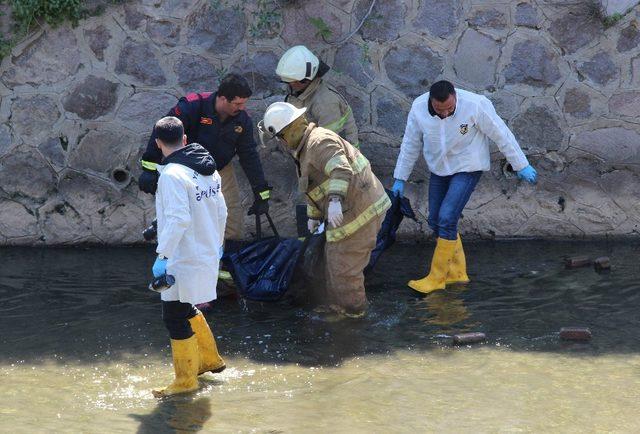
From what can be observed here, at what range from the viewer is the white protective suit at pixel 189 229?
5.78m

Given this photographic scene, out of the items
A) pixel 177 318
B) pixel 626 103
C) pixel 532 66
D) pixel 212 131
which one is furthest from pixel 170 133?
pixel 626 103

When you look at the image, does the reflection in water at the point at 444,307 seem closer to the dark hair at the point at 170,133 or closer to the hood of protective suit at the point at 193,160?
the hood of protective suit at the point at 193,160

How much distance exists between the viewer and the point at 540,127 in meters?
8.95

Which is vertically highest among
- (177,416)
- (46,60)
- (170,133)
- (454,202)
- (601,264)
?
(46,60)

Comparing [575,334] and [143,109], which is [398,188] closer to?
[575,334]

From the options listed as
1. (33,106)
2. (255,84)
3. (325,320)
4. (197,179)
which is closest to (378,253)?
(325,320)

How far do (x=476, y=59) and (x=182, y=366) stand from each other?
4073mm

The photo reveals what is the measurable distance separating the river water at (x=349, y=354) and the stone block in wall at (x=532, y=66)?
1.39 metres

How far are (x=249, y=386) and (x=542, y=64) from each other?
162 inches

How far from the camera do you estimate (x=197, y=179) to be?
19.6 ft

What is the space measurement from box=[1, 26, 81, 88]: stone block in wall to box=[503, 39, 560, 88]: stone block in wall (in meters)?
3.53

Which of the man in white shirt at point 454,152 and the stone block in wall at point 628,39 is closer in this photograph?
the man in white shirt at point 454,152

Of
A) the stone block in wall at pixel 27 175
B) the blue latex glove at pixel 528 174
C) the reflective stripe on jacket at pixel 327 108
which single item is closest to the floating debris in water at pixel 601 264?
the blue latex glove at pixel 528 174

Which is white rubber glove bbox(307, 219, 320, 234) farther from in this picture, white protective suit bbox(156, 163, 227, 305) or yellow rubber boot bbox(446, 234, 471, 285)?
white protective suit bbox(156, 163, 227, 305)
